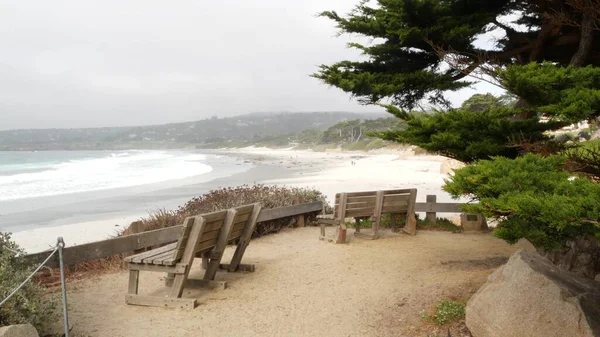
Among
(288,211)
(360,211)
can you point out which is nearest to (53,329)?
(360,211)

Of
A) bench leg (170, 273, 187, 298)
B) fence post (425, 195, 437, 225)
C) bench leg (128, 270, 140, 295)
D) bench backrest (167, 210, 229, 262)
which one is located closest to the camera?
bench backrest (167, 210, 229, 262)

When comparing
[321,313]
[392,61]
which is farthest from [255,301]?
[392,61]

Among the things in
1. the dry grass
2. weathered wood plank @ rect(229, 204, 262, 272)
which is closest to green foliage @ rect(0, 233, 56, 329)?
the dry grass

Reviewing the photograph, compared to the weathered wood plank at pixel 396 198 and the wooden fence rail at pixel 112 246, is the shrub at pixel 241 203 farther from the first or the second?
the weathered wood plank at pixel 396 198

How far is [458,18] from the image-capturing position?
702 centimetres

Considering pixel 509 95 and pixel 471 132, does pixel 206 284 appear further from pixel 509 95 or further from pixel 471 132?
pixel 509 95

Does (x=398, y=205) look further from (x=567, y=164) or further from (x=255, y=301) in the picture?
(x=567, y=164)

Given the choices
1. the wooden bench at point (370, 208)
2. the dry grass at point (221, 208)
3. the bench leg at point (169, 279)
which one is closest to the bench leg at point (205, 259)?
the bench leg at point (169, 279)

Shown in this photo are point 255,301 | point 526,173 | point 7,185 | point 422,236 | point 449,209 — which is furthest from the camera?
point 7,185

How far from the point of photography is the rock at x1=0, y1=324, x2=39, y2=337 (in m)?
3.37

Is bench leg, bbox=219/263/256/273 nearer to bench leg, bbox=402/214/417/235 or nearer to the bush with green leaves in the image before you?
the bush with green leaves

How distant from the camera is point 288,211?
417 inches

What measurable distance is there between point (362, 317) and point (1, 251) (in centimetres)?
378

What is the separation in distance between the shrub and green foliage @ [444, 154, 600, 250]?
22.3ft
